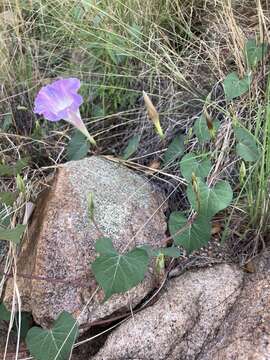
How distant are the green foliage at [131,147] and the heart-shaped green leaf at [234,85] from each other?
0.29m

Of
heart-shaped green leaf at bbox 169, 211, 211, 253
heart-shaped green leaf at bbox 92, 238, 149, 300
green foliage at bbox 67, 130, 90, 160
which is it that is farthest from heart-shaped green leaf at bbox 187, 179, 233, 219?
green foliage at bbox 67, 130, 90, 160

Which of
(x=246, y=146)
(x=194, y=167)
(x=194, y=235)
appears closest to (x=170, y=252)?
(x=194, y=235)

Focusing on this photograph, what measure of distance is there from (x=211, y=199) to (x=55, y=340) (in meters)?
0.49

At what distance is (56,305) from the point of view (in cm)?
139

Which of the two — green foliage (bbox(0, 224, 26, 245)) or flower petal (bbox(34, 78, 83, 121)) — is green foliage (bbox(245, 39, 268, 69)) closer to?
flower petal (bbox(34, 78, 83, 121))

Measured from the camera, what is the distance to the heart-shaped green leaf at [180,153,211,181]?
1429mm

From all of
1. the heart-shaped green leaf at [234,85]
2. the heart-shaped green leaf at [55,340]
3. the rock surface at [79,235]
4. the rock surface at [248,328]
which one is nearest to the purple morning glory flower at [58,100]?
the rock surface at [79,235]

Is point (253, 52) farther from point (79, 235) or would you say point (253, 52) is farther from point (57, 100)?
point (79, 235)

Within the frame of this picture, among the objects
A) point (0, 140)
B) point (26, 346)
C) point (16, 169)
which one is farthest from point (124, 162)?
point (26, 346)

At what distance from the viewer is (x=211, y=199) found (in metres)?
1.35

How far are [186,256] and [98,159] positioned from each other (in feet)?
1.30

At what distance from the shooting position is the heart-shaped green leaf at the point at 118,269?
4.12ft

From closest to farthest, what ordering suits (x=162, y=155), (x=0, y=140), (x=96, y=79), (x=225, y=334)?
1. (x=225, y=334)
2. (x=162, y=155)
3. (x=0, y=140)
4. (x=96, y=79)

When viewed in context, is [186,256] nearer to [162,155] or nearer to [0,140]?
[162,155]
